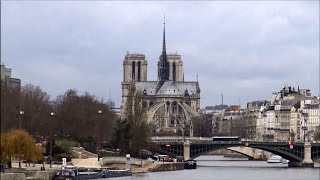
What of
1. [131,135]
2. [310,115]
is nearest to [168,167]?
[131,135]

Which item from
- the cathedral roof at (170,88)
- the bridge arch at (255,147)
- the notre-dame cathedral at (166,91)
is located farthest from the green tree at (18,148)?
the cathedral roof at (170,88)

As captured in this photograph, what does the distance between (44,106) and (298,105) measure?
204 ft

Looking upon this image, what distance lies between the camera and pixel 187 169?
269 feet

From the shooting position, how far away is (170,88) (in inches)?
6521

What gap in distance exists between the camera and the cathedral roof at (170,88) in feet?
543

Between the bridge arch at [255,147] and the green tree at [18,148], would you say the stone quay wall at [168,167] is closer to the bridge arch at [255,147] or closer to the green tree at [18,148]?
the bridge arch at [255,147]

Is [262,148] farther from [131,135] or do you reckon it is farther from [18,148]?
[18,148]

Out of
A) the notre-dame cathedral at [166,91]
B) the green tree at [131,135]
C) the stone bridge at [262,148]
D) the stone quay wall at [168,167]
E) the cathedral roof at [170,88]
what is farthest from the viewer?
the cathedral roof at [170,88]

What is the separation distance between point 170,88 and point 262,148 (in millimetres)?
73037

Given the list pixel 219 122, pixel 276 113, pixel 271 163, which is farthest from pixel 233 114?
pixel 271 163

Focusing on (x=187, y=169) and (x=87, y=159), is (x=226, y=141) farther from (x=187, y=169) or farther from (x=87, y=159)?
(x=87, y=159)

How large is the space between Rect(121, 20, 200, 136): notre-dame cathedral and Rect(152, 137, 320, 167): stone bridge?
191 ft

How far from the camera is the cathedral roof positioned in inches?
6521

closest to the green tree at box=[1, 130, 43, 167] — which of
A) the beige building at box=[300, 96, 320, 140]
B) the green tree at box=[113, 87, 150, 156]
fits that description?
the green tree at box=[113, 87, 150, 156]
